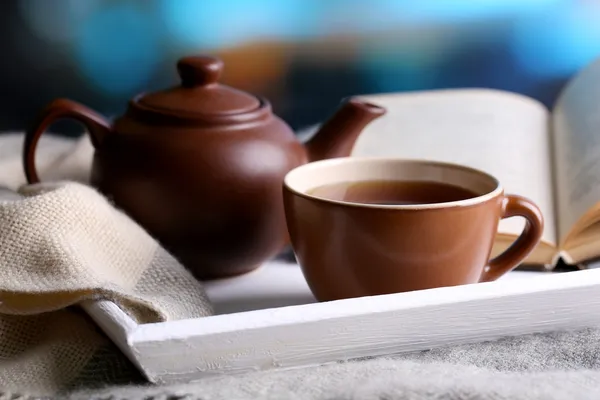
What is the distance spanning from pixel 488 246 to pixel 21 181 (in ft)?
1.21

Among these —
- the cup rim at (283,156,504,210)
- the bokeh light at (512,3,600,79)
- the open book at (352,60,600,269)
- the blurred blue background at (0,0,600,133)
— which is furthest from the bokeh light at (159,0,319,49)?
the cup rim at (283,156,504,210)

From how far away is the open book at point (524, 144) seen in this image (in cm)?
53

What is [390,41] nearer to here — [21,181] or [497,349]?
[21,181]

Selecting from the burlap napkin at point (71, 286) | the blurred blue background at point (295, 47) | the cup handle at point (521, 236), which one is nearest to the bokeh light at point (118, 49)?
the blurred blue background at point (295, 47)

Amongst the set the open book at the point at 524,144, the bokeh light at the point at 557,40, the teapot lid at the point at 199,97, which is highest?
the teapot lid at the point at 199,97

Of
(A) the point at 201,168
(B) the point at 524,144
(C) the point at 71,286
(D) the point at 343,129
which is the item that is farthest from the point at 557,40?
(C) the point at 71,286

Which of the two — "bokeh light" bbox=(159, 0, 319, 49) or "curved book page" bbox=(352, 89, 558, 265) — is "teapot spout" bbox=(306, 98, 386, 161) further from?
"bokeh light" bbox=(159, 0, 319, 49)

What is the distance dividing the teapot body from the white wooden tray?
11cm

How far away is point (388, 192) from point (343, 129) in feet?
0.23

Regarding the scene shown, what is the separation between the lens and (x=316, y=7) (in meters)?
0.82

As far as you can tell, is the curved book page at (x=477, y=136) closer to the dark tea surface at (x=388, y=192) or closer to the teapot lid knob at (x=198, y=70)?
the dark tea surface at (x=388, y=192)

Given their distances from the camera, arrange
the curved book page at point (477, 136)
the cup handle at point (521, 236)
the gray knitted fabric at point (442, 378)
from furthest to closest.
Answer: the curved book page at point (477, 136) → the cup handle at point (521, 236) → the gray knitted fabric at point (442, 378)

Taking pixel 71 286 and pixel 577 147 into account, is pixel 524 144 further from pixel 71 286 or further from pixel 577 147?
pixel 71 286

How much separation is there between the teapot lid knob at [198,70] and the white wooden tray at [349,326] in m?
0.17
